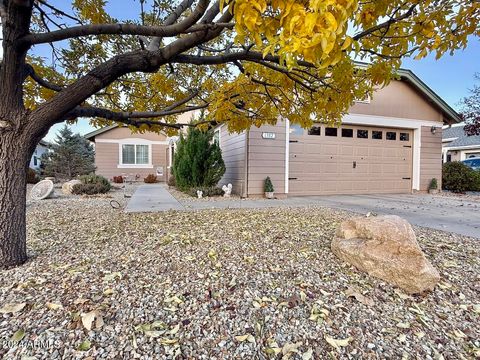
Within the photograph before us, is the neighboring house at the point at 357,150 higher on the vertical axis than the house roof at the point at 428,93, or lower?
lower

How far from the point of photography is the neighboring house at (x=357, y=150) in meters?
8.02

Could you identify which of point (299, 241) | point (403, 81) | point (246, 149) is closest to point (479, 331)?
point (299, 241)

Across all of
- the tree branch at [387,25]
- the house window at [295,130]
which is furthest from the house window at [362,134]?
the tree branch at [387,25]

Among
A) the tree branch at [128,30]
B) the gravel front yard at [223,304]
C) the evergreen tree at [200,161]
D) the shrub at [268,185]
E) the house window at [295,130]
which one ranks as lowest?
the gravel front yard at [223,304]

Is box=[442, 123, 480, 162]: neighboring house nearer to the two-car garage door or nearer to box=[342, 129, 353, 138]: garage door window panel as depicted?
the two-car garage door

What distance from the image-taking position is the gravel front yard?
1566 millimetres

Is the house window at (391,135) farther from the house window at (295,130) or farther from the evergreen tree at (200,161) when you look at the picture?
the evergreen tree at (200,161)

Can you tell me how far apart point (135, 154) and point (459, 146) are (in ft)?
73.4

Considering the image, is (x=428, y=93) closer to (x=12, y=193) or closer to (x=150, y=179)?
(x=12, y=193)

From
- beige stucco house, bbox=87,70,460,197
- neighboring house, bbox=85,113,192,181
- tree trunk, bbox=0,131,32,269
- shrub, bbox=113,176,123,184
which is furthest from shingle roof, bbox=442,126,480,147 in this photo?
tree trunk, bbox=0,131,32,269

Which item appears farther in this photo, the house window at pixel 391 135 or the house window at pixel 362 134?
the house window at pixel 391 135

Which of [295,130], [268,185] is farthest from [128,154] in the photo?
[295,130]

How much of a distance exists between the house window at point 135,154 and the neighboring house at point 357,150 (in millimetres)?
8142

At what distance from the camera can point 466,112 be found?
13.1 metres
